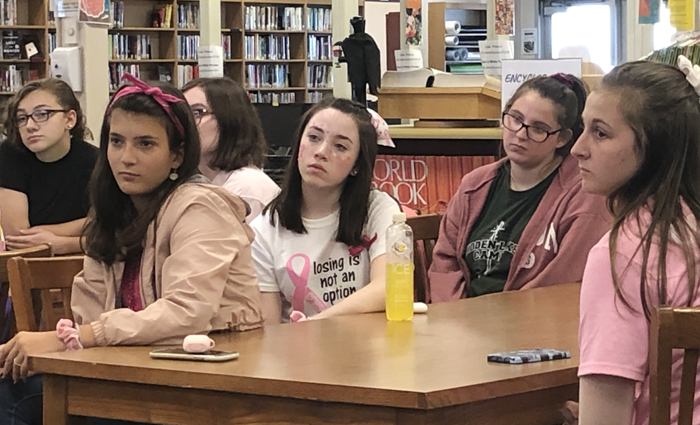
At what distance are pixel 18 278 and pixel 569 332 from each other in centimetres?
116

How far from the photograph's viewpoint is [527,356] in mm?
1680

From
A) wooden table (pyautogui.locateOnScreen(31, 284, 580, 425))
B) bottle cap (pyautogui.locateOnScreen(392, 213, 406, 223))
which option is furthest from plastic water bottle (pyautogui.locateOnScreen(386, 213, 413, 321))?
wooden table (pyautogui.locateOnScreen(31, 284, 580, 425))

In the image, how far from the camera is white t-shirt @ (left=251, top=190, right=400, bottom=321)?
2.55 meters

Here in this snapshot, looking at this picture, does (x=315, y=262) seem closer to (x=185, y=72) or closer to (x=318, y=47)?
(x=185, y=72)

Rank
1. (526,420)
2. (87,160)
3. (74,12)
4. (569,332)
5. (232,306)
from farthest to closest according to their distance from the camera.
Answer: (74,12)
(87,160)
(232,306)
(569,332)
(526,420)

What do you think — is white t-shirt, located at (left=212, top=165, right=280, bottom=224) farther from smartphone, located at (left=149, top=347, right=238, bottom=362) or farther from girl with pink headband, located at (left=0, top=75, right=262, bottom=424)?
smartphone, located at (left=149, top=347, right=238, bottom=362)

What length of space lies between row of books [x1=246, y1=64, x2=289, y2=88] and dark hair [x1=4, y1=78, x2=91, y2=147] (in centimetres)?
753

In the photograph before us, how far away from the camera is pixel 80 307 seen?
223 cm

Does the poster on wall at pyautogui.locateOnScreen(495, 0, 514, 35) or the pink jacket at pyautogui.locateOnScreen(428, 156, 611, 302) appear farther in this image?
the poster on wall at pyautogui.locateOnScreen(495, 0, 514, 35)

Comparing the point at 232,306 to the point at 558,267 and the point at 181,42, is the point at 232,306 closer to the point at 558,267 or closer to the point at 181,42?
the point at 558,267

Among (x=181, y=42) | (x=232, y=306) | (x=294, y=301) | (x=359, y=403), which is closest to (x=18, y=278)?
(x=232, y=306)

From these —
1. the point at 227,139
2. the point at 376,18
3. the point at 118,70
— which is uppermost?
the point at 376,18

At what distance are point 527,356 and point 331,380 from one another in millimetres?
345

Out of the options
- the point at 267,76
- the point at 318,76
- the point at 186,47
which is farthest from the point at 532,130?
the point at 318,76
